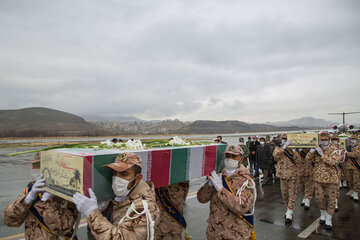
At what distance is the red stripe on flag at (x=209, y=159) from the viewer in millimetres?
3820

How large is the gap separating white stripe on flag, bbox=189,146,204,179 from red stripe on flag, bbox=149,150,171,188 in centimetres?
47

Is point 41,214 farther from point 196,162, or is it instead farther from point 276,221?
point 276,221

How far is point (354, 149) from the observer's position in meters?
9.23

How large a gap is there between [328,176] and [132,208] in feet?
20.2

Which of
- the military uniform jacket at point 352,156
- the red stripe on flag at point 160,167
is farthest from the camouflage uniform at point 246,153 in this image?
the red stripe on flag at point 160,167

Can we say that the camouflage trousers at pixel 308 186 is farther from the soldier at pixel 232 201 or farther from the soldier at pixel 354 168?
the soldier at pixel 232 201

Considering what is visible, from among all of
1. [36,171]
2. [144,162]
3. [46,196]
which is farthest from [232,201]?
[36,171]

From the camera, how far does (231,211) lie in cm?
348

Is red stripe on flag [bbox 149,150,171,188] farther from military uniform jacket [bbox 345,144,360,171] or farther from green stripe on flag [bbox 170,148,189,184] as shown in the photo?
military uniform jacket [bbox 345,144,360,171]

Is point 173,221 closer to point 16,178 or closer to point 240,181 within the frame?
point 240,181

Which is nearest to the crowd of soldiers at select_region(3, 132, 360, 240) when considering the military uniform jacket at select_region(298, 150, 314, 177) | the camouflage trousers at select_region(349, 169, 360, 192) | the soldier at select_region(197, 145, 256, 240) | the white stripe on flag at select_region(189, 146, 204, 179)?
the soldier at select_region(197, 145, 256, 240)

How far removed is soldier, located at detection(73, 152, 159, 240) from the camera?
2.21 metres

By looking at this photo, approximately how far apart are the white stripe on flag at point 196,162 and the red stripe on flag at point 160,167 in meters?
0.47

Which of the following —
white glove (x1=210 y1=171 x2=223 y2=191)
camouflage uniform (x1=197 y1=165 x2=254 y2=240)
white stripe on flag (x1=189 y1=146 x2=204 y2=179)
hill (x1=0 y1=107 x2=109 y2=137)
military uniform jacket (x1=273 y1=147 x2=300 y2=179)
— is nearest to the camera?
camouflage uniform (x1=197 y1=165 x2=254 y2=240)
